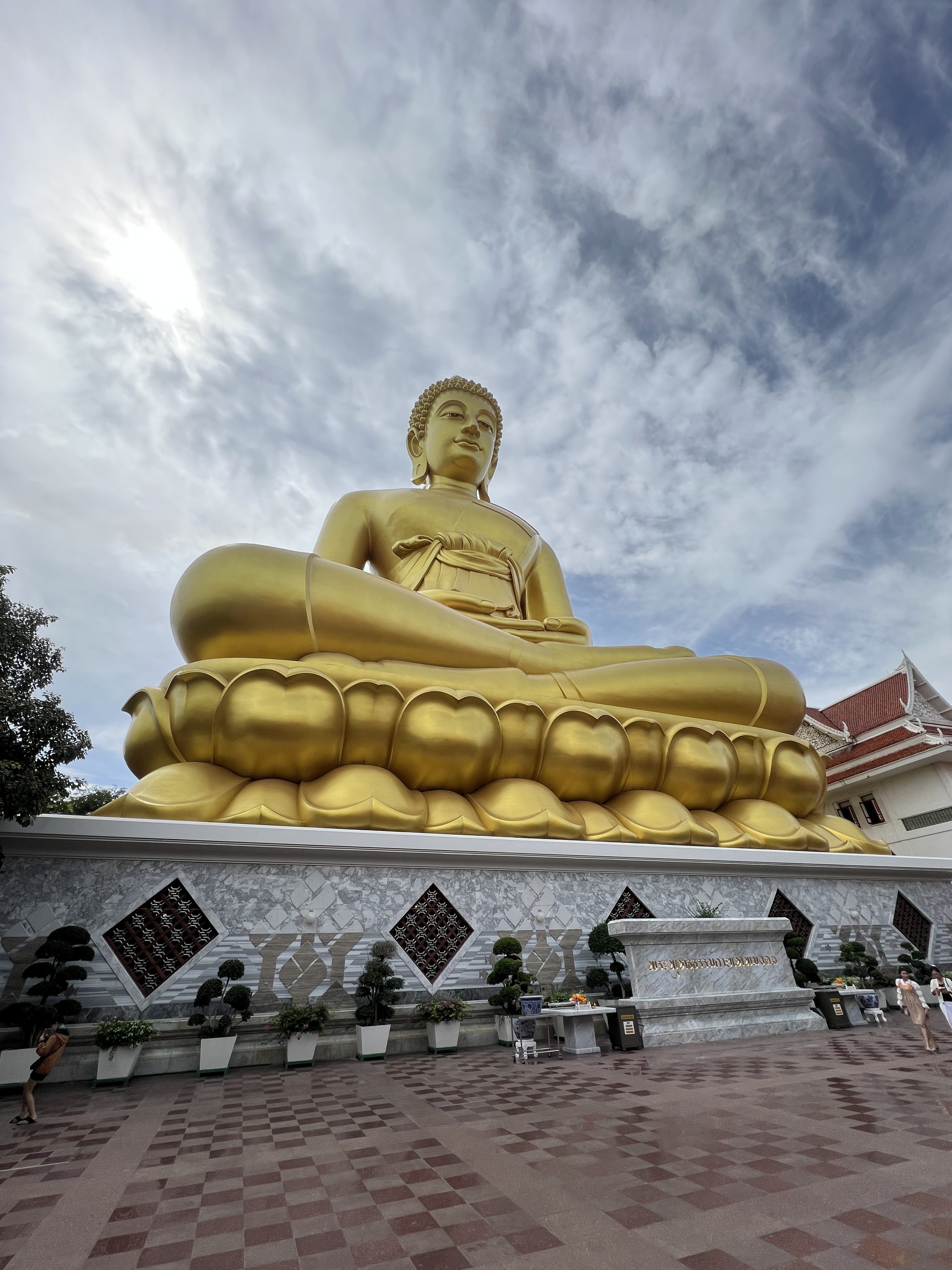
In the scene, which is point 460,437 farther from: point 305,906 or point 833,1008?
point 833,1008

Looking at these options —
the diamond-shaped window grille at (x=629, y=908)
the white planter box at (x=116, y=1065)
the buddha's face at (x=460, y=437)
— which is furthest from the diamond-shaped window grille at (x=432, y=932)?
the buddha's face at (x=460, y=437)

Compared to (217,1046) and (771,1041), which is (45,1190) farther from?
(771,1041)

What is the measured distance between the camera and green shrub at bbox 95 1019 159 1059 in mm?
4816

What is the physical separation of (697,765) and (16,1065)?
741 centimetres

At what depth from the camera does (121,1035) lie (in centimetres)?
483

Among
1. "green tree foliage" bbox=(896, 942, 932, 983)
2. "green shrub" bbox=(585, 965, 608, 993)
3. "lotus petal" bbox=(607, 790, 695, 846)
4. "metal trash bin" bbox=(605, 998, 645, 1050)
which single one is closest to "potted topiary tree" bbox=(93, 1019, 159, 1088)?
"metal trash bin" bbox=(605, 998, 645, 1050)

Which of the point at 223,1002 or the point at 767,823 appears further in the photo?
the point at 767,823

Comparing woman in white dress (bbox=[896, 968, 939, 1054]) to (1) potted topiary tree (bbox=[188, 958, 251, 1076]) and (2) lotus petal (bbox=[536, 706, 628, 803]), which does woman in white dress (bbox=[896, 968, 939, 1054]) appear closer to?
(2) lotus petal (bbox=[536, 706, 628, 803])

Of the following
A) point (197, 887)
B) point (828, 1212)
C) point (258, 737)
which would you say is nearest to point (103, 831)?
point (197, 887)

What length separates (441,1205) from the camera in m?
2.25

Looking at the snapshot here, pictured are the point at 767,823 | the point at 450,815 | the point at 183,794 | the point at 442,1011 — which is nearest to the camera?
the point at 442,1011

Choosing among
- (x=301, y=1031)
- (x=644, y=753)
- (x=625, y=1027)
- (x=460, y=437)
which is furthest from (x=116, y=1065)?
(x=460, y=437)

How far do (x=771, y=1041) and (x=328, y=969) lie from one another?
3794 millimetres

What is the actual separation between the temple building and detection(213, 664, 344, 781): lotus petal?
13.2 meters
